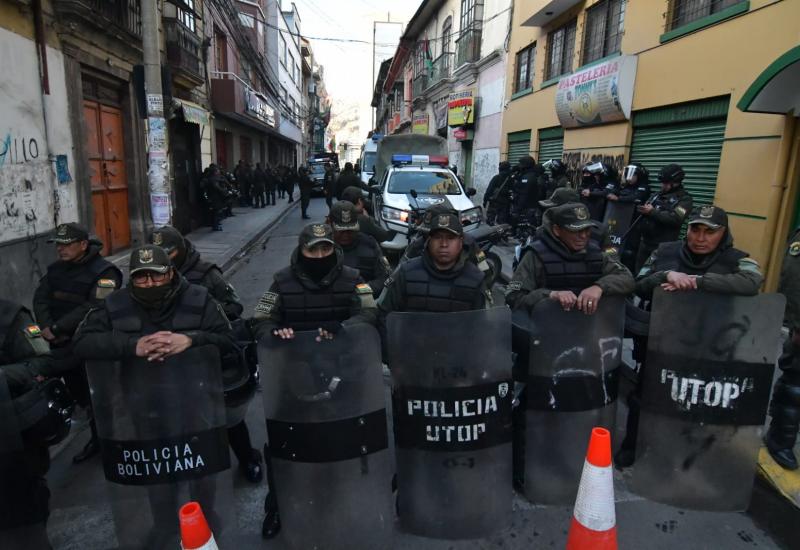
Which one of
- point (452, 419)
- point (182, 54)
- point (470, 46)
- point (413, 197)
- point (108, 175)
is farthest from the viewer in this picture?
point (470, 46)

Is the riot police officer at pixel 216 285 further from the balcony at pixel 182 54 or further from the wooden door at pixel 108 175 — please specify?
the balcony at pixel 182 54

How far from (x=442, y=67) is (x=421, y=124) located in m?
5.82

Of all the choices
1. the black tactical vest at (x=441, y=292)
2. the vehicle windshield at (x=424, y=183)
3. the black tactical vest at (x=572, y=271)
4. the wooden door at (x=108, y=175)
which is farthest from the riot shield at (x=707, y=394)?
the wooden door at (x=108, y=175)

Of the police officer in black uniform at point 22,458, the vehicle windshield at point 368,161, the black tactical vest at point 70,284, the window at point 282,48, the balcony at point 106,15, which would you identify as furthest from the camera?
the window at point 282,48

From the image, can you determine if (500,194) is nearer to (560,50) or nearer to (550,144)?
(550,144)

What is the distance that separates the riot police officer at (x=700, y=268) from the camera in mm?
2846

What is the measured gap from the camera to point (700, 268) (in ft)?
10.5

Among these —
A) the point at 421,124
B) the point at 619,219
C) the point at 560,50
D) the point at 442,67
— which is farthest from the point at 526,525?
the point at 421,124

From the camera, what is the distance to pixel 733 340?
9.28 feet

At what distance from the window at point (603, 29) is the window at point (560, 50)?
2.60ft

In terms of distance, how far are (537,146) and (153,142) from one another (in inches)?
422

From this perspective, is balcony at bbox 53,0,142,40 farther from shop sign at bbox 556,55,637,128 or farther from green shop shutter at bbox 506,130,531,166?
green shop shutter at bbox 506,130,531,166

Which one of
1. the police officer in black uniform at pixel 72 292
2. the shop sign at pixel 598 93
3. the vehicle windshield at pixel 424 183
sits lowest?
the police officer in black uniform at pixel 72 292

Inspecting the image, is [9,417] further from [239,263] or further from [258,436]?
[239,263]
